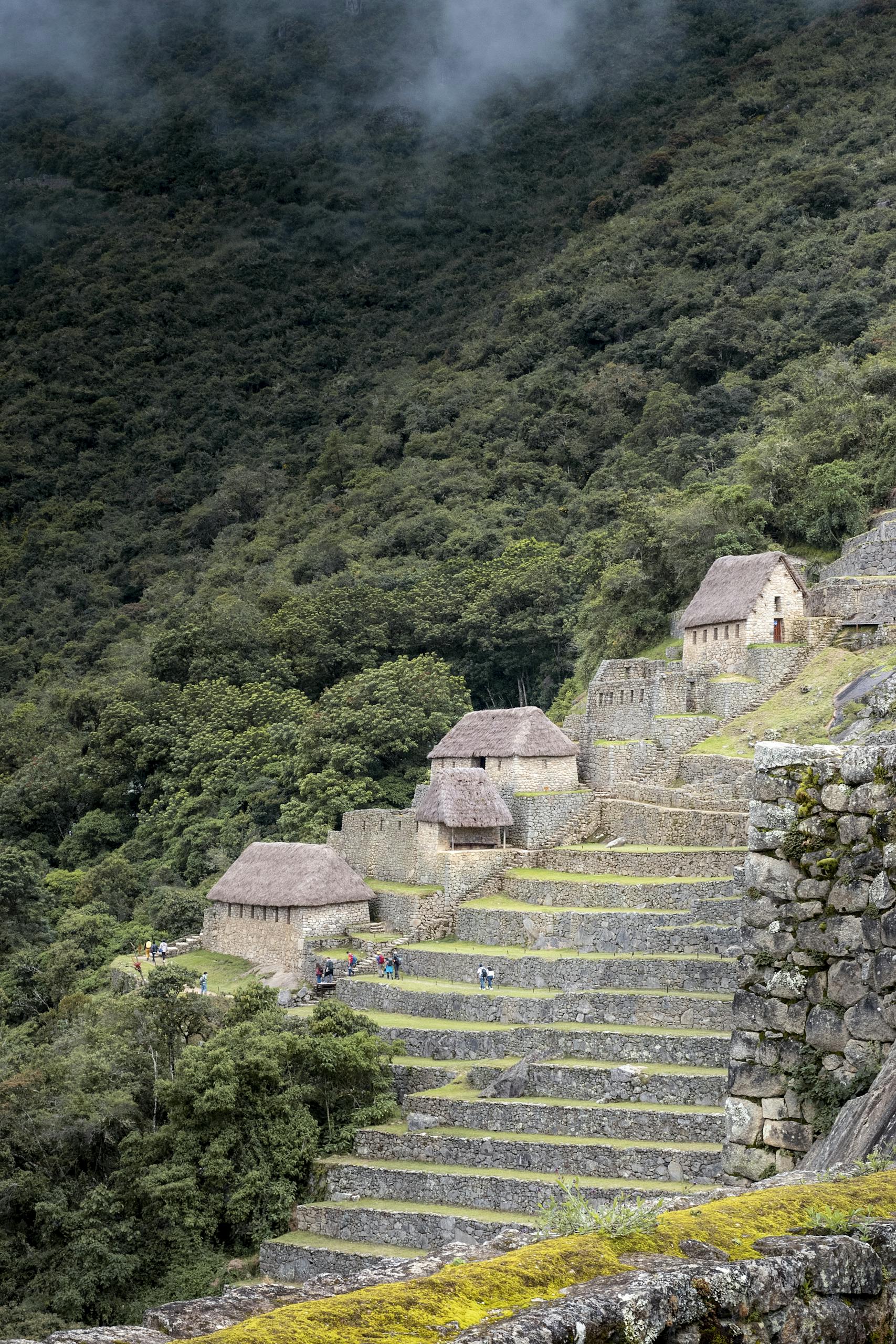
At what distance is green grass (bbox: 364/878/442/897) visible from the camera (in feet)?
109

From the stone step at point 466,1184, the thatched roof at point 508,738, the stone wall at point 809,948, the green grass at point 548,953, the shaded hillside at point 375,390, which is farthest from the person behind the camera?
the shaded hillside at point 375,390

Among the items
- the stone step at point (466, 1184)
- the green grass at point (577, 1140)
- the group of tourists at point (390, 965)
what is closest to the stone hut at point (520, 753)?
the group of tourists at point (390, 965)

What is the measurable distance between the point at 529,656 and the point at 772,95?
59.6 m

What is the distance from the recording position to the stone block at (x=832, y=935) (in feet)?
26.2

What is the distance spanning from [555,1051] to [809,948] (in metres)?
17.0

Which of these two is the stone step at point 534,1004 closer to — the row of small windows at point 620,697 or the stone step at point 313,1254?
the stone step at point 313,1254

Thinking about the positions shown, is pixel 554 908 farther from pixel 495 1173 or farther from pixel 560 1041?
pixel 495 1173

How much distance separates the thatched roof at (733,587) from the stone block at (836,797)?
26.9 m

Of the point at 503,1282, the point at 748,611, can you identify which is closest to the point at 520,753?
the point at 748,611

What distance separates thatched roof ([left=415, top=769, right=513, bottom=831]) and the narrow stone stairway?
70.8 inches


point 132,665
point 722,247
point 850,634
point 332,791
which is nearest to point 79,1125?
point 332,791

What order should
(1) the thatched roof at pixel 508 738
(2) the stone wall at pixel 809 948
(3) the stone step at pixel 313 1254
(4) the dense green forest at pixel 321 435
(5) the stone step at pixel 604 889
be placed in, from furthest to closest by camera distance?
(1) the thatched roof at pixel 508 738 → (4) the dense green forest at pixel 321 435 → (5) the stone step at pixel 604 889 → (3) the stone step at pixel 313 1254 → (2) the stone wall at pixel 809 948

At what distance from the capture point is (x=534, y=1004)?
86.1ft

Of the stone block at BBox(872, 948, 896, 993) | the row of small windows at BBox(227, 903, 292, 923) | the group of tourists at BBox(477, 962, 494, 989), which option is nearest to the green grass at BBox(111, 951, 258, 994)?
the row of small windows at BBox(227, 903, 292, 923)
